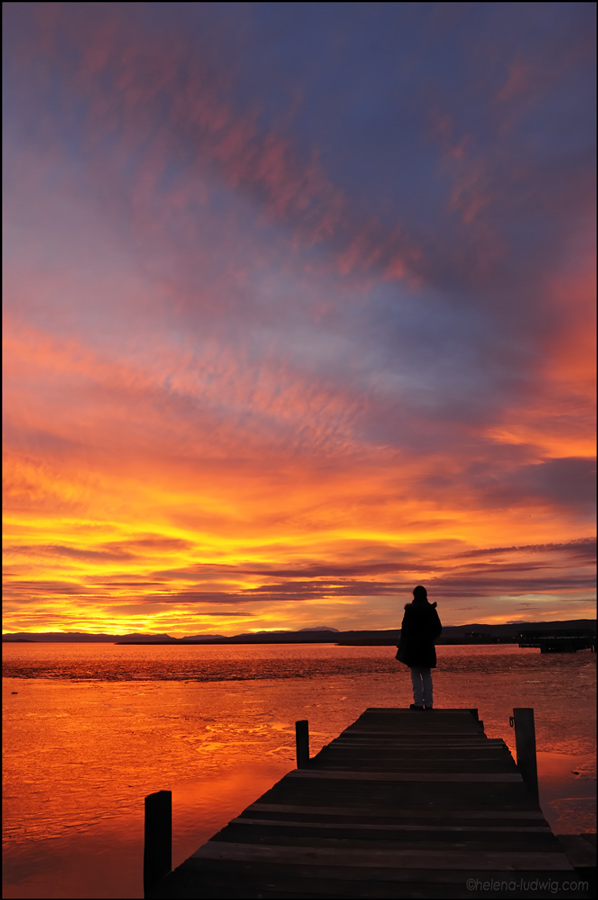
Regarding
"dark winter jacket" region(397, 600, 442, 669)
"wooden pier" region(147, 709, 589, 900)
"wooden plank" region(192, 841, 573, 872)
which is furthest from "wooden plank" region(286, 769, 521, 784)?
"dark winter jacket" region(397, 600, 442, 669)

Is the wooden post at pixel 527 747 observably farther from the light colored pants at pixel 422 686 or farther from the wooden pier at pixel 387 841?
the light colored pants at pixel 422 686

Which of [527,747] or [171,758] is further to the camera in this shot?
[171,758]

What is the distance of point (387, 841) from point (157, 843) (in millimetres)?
1989

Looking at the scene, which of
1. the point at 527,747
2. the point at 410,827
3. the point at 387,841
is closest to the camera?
the point at 387,841

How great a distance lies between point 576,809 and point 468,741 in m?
4.78

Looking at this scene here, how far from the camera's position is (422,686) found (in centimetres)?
1441

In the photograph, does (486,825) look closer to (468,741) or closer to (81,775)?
(468,741)

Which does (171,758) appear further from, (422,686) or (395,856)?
(395,856)

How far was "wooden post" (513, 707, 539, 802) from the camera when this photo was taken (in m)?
9.75

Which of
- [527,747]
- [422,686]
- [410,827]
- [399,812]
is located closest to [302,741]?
[422,686]

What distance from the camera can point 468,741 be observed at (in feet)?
36.2

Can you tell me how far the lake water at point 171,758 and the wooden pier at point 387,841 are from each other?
524cm

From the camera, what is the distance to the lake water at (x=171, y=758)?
480 inches

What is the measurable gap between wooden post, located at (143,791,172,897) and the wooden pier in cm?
17
